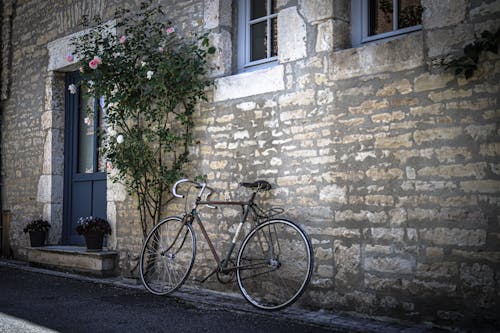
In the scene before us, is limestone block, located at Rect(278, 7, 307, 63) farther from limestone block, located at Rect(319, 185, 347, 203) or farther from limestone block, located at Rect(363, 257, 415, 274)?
limestone block, located at Rect(363, 257, 415, 274)

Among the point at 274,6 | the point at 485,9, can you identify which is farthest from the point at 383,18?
the point at 274,6

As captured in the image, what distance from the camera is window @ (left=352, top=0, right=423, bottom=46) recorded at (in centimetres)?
428

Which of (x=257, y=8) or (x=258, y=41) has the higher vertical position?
(x=257, y=8)

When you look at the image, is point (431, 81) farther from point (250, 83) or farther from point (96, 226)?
point (96, 226)

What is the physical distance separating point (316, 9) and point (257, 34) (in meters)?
0.97

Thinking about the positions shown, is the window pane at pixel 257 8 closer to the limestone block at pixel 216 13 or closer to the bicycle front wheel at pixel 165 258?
the limestone block at pixel 216 13

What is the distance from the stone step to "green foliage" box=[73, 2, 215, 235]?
68 cm

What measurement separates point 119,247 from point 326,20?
11.2 feet

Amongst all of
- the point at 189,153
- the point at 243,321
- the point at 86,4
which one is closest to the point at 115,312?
the point at 243,321

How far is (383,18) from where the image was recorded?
4469 millimetres

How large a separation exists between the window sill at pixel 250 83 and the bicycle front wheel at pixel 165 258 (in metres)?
1.29

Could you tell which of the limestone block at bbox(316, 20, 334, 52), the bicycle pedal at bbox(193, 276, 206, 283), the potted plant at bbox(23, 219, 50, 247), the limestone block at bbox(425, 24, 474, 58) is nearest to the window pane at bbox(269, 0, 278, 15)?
the limestone block at bbox(316, 20, 334, 52)

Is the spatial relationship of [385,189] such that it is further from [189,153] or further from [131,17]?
[131,17]

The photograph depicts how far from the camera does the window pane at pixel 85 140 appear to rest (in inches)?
293
